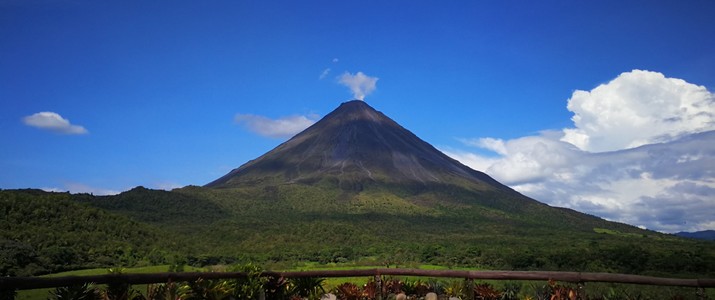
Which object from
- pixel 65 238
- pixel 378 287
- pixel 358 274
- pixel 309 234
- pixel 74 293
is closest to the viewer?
pixel 74 293

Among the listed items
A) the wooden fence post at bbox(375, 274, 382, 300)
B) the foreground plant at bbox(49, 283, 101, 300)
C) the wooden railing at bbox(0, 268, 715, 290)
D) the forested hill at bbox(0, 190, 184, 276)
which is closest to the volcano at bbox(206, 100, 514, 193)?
the forested hill at bbox(0, 190, 184, 276)

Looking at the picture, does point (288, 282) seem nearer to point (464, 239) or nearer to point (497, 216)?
point (464, 239)

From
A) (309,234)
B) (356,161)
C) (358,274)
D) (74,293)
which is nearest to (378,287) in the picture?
(358,274)

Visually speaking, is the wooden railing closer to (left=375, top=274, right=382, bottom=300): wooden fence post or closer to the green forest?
(left=375, top=274, right=382, bottom=300): wooden fence post

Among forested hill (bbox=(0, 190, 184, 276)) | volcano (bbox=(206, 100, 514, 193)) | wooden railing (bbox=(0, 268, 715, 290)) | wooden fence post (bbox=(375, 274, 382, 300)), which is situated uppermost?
volcano (bbox=(206, 100, 514, 193))

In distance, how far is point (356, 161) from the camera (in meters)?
141

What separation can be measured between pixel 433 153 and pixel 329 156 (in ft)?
114

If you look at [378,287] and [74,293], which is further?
[378,287]

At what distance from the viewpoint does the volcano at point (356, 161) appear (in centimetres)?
12738

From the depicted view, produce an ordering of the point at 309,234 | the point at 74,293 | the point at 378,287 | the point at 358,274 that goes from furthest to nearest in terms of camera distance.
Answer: the point at 309,234, the point at 378,287, the point at 358,274, the point at 74,293

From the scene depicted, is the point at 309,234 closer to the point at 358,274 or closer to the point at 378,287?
the point at 378,287

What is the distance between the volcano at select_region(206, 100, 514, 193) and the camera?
418 ft

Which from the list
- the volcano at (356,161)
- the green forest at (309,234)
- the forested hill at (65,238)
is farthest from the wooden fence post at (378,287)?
the volcano at (356,161)

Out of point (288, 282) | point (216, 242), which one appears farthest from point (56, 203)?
point (288, 282)
